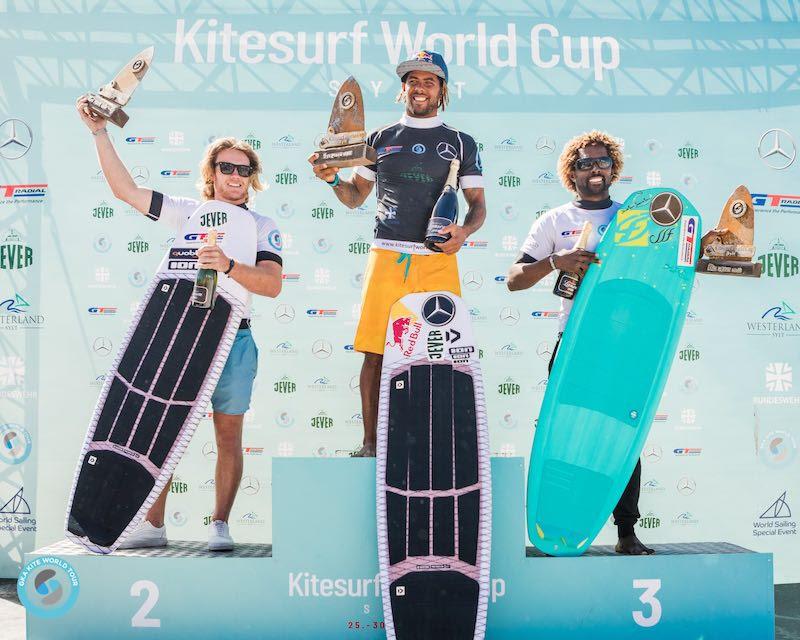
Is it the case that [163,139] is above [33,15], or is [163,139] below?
below

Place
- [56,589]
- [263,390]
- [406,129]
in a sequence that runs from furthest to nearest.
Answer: [263,390]
[406,129]
[56,589]

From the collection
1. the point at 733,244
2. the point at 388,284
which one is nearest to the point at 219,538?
the point at 388,284

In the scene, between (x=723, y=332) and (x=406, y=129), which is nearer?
(x=406, y=129)

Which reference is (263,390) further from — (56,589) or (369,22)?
(369,22)

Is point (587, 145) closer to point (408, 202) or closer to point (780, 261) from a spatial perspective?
point (408, 202)

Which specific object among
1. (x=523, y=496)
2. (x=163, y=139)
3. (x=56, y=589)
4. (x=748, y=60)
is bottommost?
(x=56, y=589)

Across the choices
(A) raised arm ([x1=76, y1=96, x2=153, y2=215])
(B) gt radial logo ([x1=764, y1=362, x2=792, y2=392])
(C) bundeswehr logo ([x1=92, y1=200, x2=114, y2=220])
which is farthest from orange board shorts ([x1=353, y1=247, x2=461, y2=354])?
(B) gt radial logo ([x1=764, y1=362, x2=792, y2=392])

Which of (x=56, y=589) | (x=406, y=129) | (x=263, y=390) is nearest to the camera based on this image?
(x=56, y=589)

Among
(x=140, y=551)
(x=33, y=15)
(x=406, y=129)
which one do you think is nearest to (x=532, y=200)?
(x=406, y=129)

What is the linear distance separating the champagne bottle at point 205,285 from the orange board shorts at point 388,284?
1.98 feet

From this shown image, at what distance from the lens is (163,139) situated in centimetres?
466

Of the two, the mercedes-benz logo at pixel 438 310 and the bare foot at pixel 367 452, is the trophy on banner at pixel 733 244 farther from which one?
the bare foot at pixel 367 452

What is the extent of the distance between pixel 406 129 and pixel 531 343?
1.99m

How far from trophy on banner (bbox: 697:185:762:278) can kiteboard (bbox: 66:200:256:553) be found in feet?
6.32
